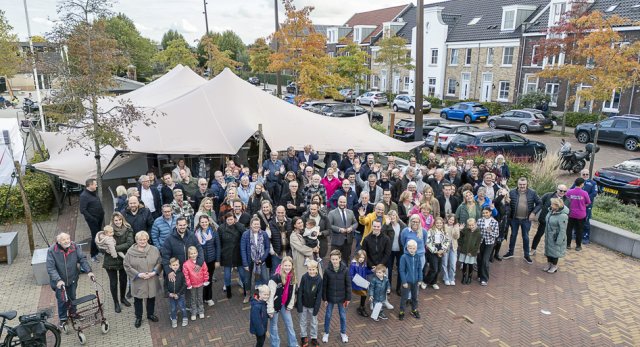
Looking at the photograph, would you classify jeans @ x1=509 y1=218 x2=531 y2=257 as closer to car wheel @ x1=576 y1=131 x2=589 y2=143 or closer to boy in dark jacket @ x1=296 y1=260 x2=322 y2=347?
boy in dark jacket @ x1=296 y1=260 x2=322 y2=347

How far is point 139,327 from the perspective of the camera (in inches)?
277

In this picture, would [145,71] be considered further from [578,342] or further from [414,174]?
[578,342]

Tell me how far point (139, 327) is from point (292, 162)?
5.65 metres

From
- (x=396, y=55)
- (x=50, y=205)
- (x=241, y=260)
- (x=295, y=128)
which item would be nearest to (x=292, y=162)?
(x=295, y=128)

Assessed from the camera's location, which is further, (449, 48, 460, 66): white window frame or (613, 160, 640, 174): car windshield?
(449, 48, 460, 66): white window frame

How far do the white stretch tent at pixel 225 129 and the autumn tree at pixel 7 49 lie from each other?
25483 mm

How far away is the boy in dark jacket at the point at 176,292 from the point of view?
21.9ft

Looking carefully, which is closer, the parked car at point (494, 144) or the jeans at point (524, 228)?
the jeans at point (524, 228)

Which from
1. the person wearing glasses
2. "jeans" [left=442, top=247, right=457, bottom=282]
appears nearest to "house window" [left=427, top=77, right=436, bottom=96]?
the person wearing glasses

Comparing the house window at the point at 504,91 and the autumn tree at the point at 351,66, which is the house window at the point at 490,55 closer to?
the house window at the point at 504,91

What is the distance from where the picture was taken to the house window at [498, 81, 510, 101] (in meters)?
35.3

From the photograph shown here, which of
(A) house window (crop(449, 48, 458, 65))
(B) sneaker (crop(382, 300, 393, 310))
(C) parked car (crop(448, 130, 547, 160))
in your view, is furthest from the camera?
(A) house window (crop(449, 48, 458, 65))

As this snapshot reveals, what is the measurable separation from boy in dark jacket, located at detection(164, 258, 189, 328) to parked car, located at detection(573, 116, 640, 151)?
2192cm

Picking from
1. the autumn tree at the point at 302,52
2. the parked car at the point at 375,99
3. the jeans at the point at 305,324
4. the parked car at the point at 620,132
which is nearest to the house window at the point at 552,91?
the parked car at the point at 620,132
